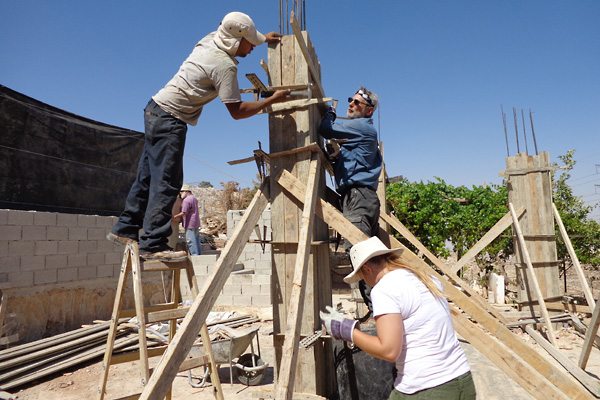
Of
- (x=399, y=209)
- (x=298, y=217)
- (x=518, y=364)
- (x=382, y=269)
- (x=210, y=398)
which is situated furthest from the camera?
(x=399, y=209)

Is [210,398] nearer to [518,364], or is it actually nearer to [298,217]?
[298,217]

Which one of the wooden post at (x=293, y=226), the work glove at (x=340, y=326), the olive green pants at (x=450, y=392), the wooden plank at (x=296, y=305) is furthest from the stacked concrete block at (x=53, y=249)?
the olive green pants at (x=450, y=392)

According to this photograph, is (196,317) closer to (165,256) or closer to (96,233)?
(165,256)

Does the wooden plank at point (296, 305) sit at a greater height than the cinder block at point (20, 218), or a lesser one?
lesser

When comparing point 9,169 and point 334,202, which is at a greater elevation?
point 9,169

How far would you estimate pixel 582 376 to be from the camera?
3998 mm

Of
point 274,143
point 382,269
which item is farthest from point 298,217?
point 382,269

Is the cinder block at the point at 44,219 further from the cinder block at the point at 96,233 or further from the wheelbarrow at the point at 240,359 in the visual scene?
the wheelbarrow at the point at 240,359

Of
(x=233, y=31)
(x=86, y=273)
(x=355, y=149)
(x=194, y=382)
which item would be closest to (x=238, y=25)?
(x=233, y=31)

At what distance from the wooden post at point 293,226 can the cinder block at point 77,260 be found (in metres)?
5.32

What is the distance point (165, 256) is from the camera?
273cm

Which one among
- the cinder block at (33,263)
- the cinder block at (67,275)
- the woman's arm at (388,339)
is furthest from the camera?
the cinder block at (67,275)

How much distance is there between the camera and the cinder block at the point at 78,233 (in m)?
6.90

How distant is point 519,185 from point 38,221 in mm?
7982
